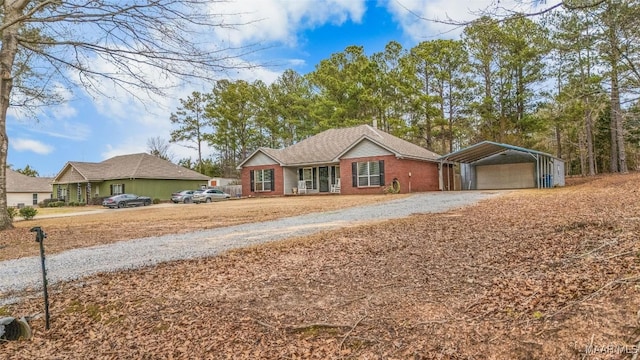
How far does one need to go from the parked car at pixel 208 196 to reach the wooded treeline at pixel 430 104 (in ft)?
34.8

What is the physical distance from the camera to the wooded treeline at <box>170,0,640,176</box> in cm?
3122

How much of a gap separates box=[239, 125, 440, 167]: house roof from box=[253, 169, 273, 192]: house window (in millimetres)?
1501

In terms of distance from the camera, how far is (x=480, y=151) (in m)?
25.4

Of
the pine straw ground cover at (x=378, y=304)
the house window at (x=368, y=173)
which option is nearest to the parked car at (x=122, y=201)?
the house window at (x=368, y=173)

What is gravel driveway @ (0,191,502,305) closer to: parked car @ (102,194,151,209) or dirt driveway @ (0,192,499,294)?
dirt driveway @ (0,192,499,294)

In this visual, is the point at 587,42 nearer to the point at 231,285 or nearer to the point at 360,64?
the point at 231,285

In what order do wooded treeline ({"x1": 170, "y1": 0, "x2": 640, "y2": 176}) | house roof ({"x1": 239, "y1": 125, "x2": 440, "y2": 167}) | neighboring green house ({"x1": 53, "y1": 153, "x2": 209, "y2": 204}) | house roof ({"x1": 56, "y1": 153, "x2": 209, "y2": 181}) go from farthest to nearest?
house roof ({"x1": 56, "y1": 153, "x2": 209, "y2": 181}) < neighboring green house ({"x1": 53, "y1": 153, "x2": 209, "y2": 204}) < wooded treeline ({"x1": 170, "y1": 0, "x2": 640, "y2": 176}) < house roof ({"x1": 239, "y1": 125, "x2": 440, "y2": 167})

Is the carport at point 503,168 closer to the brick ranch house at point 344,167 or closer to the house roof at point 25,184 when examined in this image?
the brick ranch house at point 344,167

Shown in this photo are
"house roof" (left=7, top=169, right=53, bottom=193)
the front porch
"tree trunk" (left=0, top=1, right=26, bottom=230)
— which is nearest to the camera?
"tree trunk" (left=0, top=1, right=26, bottom=230)

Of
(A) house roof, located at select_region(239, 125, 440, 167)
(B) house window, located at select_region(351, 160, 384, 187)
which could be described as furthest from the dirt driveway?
(A) house roof, located at select_region(239, 125, 440, 167)

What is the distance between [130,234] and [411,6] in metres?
9.72

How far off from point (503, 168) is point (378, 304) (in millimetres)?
28730

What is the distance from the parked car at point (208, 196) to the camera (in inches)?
1113

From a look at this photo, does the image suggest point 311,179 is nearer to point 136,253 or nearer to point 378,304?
point 136,253
